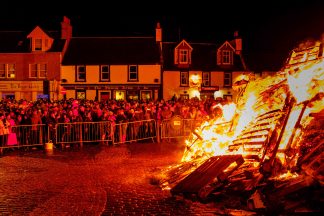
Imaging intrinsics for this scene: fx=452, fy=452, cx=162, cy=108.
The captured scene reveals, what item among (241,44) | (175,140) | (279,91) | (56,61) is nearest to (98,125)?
(175,140)

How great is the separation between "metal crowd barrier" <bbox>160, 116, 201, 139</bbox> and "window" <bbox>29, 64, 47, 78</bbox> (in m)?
28.7

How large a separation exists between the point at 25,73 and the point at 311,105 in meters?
39.8

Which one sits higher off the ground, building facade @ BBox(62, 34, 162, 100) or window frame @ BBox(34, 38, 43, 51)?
window frame @ BBox(34, 38, 43, 51)

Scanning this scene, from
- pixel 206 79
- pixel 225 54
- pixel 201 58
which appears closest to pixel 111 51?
pixel 201 58

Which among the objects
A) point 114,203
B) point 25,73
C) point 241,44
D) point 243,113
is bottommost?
point 114,203

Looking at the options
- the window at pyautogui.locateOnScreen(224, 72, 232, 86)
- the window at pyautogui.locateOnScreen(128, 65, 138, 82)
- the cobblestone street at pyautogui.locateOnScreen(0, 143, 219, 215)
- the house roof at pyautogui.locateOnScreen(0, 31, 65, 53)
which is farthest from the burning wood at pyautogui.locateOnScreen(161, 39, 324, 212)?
the house roof at pyautogui.locateOnScreen(0, 31, 65, 53)

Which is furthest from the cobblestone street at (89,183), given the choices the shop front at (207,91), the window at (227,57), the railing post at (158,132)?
the window at (227,57)

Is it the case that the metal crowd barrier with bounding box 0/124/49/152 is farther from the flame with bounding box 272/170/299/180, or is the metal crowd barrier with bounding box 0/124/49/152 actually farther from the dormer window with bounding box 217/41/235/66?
the dormer window with bounding box 217/41/235/66

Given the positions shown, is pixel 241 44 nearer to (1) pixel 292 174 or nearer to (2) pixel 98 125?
(2) pixel 98 125

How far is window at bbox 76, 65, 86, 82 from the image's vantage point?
150 ft

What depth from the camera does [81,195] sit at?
9773 millimetres

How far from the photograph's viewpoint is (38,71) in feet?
148

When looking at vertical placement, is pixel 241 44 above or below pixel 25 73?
above

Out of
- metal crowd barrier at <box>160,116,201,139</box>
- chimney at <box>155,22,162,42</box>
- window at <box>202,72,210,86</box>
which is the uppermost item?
chimney at <box>155,22,162,42</box>
